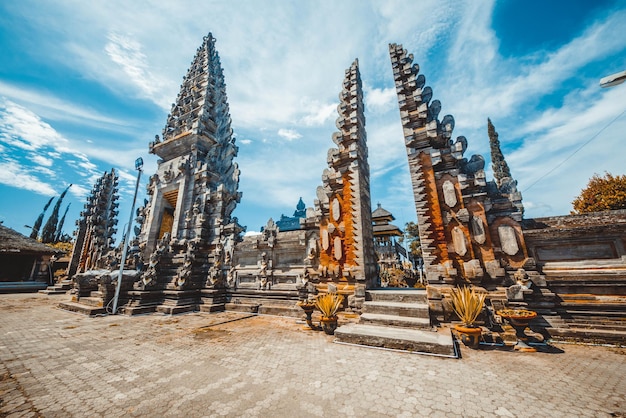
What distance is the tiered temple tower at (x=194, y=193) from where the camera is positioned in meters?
10.6

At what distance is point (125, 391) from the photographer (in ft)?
10.3

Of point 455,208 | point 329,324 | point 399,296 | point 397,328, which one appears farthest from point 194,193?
point 455,208

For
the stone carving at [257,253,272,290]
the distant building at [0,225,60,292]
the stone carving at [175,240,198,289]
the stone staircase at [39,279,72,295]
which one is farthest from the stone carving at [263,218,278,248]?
the distant building at [0,225,60,292]

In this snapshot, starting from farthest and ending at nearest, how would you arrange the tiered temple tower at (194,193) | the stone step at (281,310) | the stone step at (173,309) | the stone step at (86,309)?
the tiered temple tower at (194,193), the stone step at (173,309), the stone step at (86,309), the stone step at (281,310)

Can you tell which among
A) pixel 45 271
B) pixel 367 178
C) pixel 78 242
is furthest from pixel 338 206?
pixel 45 271

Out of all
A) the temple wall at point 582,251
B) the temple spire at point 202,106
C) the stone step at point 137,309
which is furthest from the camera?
the temple spire at point 202,106

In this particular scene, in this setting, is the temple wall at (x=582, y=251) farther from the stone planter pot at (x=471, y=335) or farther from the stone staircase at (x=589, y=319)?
the stone planter pot at (x=471, y=335)

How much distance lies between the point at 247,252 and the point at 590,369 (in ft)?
33.0

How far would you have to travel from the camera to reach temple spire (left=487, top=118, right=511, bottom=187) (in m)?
31.3

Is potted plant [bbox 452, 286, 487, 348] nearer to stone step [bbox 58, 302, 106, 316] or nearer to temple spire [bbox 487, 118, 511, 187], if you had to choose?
stone step [bbox 58, 302, 106, 316]

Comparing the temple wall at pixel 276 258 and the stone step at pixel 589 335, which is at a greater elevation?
the temple wall at pixel 276 258

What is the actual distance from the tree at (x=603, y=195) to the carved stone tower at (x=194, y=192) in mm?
33582

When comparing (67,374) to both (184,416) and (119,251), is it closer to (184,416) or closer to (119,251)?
(184,416)

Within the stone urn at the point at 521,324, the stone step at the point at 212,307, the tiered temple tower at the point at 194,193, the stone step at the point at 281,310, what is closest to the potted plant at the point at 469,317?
the stone urn at the point at 521,324
